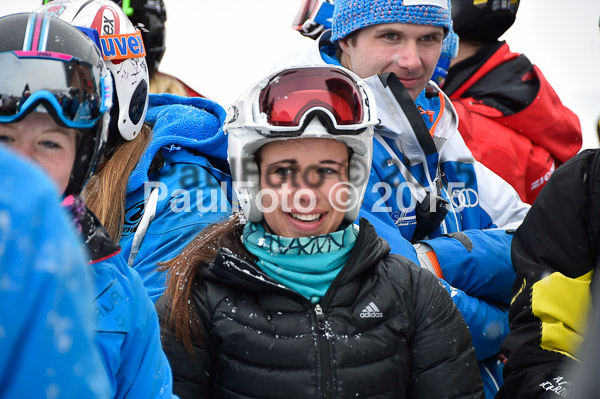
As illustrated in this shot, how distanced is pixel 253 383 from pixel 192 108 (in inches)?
72.0

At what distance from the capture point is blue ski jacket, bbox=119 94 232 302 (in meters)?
3.25

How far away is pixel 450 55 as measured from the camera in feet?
15.7

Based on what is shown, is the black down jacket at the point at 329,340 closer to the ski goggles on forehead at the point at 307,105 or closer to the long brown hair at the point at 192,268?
the long brown hair at the point at 192,268

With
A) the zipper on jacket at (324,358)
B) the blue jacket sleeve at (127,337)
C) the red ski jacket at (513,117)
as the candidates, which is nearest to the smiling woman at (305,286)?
the zipper on jacket at (324,358)

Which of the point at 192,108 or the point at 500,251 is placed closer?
the point at 500,251

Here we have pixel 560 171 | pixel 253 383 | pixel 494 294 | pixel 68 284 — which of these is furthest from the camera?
pixel 494 294

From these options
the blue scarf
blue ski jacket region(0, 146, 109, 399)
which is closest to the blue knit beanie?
the blue scarf

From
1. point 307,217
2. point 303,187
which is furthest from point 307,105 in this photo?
point 307,217

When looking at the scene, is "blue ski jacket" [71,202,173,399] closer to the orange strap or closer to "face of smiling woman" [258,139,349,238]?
"face of smiling woman" [258,139,349,238]

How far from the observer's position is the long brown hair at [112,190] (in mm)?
3332

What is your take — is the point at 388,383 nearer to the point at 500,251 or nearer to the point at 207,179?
the point at 500,251

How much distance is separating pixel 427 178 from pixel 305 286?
1.34 m

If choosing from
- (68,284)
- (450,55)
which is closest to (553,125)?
(450,55)

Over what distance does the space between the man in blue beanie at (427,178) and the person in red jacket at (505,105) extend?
715 millimetres
